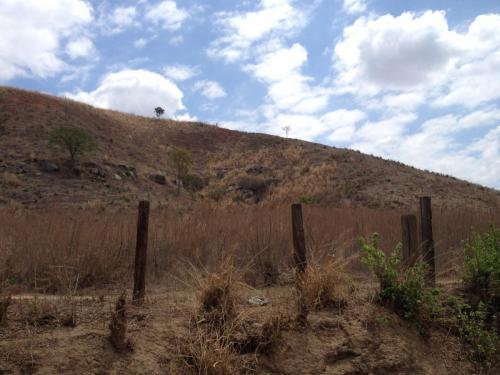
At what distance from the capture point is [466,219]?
11500 millimetres

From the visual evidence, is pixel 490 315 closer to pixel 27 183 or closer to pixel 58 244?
pixel 58 244

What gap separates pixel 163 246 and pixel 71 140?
71.9ft

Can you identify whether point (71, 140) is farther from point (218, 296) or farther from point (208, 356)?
point (208, 356)

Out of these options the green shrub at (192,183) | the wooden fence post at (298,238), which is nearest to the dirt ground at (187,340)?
the wooden fence post at (298,238)

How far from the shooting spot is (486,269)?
623 centimetres

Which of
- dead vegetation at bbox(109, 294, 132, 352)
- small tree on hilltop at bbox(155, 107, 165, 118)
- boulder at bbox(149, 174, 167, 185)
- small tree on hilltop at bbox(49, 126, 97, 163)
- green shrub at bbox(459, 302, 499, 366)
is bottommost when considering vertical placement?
green shrub at bbox(459, 302, 499, 366)

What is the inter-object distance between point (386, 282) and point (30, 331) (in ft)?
12.8

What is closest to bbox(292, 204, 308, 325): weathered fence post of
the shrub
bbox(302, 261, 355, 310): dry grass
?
bbox(302, 261, 355, 310): dry grass

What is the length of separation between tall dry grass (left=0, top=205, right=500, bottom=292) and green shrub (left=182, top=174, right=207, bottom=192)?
24171 millimetres

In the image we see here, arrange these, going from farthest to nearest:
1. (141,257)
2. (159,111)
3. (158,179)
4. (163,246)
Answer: (159,111) → (158,179) → (163,246) → (141,257)

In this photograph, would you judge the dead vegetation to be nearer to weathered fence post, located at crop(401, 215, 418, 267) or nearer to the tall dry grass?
the tall dry grass

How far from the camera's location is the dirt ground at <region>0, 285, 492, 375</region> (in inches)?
161

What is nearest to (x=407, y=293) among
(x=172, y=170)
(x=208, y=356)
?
(x=208, y=356)

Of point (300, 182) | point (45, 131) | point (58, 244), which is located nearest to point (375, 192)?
point (300, 182)
